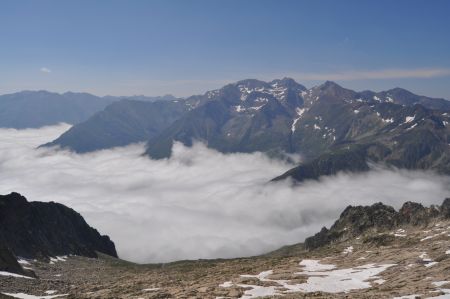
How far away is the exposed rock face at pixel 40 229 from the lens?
13475cm

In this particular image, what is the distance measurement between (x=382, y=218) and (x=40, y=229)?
12924cm

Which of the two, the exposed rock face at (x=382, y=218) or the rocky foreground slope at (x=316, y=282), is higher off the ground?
the exposed rock face at (x=382, y=218)

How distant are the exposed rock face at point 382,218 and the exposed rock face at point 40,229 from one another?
10536 centimetres

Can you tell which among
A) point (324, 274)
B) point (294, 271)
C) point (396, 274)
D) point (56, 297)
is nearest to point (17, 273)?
point (56, 297)

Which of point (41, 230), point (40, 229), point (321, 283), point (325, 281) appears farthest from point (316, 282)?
point (40, 229)

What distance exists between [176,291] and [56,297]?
17.2m

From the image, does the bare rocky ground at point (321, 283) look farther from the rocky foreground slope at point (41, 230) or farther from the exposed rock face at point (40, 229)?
the exposed rock face at point (40, 229)

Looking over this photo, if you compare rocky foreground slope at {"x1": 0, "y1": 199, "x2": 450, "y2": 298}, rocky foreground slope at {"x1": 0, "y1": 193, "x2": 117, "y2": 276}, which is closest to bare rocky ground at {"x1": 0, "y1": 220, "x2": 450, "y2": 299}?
rocky foreground slope at {"x1": 0, "y1": 199, "x2": 450, "y2": 298}

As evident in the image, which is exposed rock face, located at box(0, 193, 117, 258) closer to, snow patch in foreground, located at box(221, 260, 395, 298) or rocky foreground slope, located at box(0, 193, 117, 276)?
rocky foreground slope, located at box(0, 193, 117, 276)

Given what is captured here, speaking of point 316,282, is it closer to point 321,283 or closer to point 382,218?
point 321,283

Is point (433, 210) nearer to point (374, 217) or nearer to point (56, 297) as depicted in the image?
point (374, 217)

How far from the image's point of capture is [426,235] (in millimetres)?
106000

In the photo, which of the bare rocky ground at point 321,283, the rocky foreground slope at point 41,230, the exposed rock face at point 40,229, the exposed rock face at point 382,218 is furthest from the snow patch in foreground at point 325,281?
the exposed rock face at point 40,229

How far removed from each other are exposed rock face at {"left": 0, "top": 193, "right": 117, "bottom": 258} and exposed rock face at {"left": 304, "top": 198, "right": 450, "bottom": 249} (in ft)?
346
